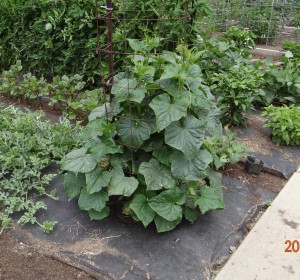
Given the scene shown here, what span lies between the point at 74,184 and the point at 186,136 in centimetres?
94

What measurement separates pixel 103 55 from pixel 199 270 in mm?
3132

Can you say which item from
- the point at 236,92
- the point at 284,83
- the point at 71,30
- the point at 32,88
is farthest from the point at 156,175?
the point at 71,30

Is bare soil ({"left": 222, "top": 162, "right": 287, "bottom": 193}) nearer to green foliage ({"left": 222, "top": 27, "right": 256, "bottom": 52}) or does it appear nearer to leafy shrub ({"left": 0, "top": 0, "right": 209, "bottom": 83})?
leafy shrub ({"left": 0, "top": 0, "right": 209, "bottom": 83})

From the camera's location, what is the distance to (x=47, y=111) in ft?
15.0

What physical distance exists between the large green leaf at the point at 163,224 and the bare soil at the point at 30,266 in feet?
1.83

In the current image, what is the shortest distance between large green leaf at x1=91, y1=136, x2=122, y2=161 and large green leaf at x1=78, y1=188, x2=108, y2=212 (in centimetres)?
28

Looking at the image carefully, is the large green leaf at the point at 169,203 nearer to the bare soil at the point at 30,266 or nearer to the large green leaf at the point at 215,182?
the large green leaf at the point at 215,182

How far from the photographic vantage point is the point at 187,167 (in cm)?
248

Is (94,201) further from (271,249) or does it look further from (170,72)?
(271,249)

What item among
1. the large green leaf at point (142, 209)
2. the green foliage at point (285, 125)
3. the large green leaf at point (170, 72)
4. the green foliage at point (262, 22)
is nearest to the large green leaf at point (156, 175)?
the large green leaf at point (142, 209)

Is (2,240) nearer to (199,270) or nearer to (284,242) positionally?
(199,270)

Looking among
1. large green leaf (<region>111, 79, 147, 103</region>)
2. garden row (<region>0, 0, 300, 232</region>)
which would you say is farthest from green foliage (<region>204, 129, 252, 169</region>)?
large green leaf (<region>111, 79, 147, 103</region>)

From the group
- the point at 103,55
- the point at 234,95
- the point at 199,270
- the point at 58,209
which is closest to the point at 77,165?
the point at 58,209
